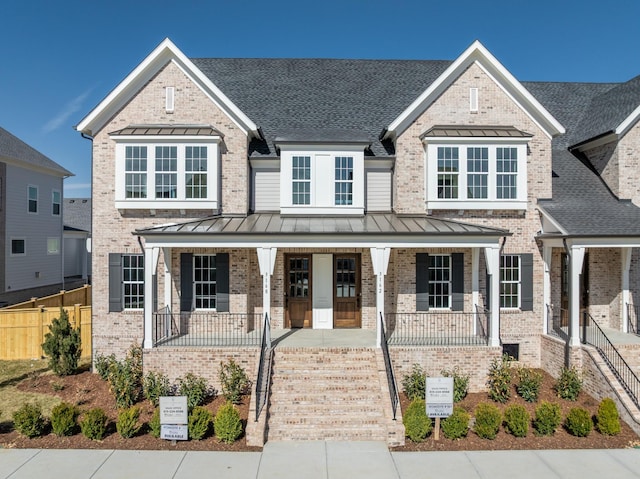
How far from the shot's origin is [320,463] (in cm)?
879

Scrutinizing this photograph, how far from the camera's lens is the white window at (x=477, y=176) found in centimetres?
1436

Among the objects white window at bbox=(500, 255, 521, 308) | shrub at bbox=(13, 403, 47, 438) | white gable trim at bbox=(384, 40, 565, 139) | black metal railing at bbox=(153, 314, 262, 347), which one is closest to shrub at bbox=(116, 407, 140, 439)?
shrub at bbox=(13, 403, 47, 438)

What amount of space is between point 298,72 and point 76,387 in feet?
48.1

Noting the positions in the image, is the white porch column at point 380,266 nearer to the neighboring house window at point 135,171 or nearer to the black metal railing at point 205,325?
the black metal railing at point 205,325

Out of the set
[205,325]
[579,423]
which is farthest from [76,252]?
[579,423]

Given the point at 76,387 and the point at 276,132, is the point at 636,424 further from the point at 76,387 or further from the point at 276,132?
the point at 76,387

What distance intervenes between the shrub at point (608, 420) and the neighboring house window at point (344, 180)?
29.3ft

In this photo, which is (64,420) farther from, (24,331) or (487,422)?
A: (487,422)

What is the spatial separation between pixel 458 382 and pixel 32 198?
27007mm

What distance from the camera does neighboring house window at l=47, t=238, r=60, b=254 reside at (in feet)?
93.1

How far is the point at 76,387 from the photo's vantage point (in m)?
12.9

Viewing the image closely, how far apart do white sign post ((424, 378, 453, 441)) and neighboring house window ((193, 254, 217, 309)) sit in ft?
25.0

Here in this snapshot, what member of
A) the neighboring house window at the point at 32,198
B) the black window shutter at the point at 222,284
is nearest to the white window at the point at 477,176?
the black window shutter at the point at 222,284

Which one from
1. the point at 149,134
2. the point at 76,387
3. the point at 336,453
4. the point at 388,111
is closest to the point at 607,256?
the point at 388,111
